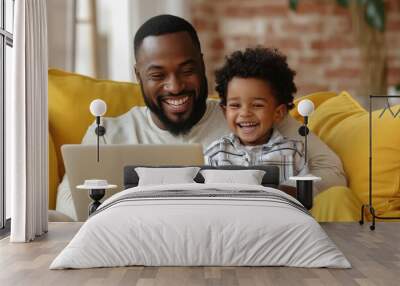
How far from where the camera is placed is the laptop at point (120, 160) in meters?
4.85

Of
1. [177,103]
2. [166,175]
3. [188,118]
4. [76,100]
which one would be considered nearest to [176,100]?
Answer: [177,103]

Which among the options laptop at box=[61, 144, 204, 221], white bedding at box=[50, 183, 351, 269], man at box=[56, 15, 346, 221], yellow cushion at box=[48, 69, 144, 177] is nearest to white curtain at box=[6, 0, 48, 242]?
laptop at box=[61, 144, 204, 221]

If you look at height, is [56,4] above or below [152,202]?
above

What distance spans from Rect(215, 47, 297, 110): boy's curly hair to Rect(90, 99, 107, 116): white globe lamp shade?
856 millimetres

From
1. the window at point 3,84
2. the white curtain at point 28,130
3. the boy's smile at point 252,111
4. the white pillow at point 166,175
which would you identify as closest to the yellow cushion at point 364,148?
the boy's smile at point 252,111

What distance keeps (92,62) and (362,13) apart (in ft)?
7.22

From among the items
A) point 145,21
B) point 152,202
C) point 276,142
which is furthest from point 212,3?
point 152,202

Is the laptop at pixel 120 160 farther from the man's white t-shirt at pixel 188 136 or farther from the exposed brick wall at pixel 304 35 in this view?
the exposed brick wall at pixel 304 35

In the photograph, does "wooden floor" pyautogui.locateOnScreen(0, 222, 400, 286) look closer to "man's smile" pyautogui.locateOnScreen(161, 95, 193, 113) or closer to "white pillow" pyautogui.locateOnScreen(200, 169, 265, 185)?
"white pillow" pyautogui.locateOnScreen(200, 169, 265, 185)

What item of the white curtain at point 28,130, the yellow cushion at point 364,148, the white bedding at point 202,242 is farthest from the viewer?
the yellow cushion at point 364,148

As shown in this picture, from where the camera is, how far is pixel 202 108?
17.7 feet

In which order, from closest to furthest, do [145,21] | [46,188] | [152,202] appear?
[152,202] → [46,188] → [145,21]

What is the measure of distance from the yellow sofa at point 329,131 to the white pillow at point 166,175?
75 cm

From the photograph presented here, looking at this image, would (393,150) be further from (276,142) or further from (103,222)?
(103,222)
